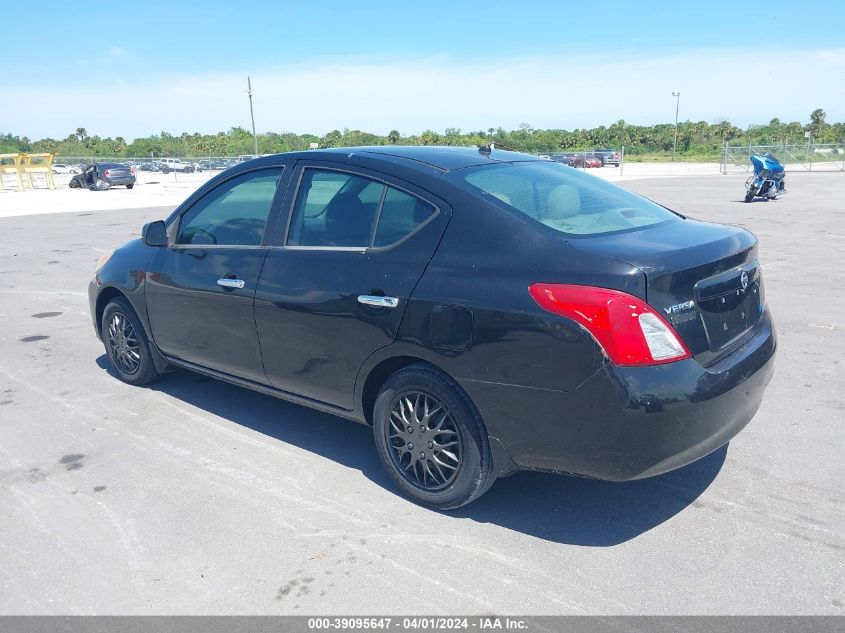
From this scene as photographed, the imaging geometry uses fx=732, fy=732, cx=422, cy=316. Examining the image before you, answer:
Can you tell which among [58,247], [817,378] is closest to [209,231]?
[817,378]

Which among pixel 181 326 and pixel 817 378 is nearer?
pixel 181 326

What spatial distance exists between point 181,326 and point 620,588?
324 centimetres

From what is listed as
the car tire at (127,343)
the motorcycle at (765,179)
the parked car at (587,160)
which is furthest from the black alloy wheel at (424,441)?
the parked car at (587,160)

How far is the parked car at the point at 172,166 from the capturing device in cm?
5538

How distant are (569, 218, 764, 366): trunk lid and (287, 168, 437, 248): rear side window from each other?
0.91 metres

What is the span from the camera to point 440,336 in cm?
338

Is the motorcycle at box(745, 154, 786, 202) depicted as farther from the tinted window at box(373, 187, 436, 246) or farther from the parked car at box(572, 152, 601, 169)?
the parked car at box(572, 152, 601, 169)

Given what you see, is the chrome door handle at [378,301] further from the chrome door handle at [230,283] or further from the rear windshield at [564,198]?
the chrome door handle at [230,283]

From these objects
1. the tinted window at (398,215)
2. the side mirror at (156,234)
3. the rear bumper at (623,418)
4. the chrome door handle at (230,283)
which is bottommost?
the rear bumper at (623,418)

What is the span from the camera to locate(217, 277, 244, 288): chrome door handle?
4352mm

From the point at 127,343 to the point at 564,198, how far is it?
3525 millimetres

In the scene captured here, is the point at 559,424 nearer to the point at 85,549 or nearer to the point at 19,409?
the point at 85,549

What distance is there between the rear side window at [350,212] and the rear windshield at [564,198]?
331 mm

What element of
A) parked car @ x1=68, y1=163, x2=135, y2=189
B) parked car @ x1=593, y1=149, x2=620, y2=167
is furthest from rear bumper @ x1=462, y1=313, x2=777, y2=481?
parked car @ x1=593, y1=149, x2=620, y2=167
